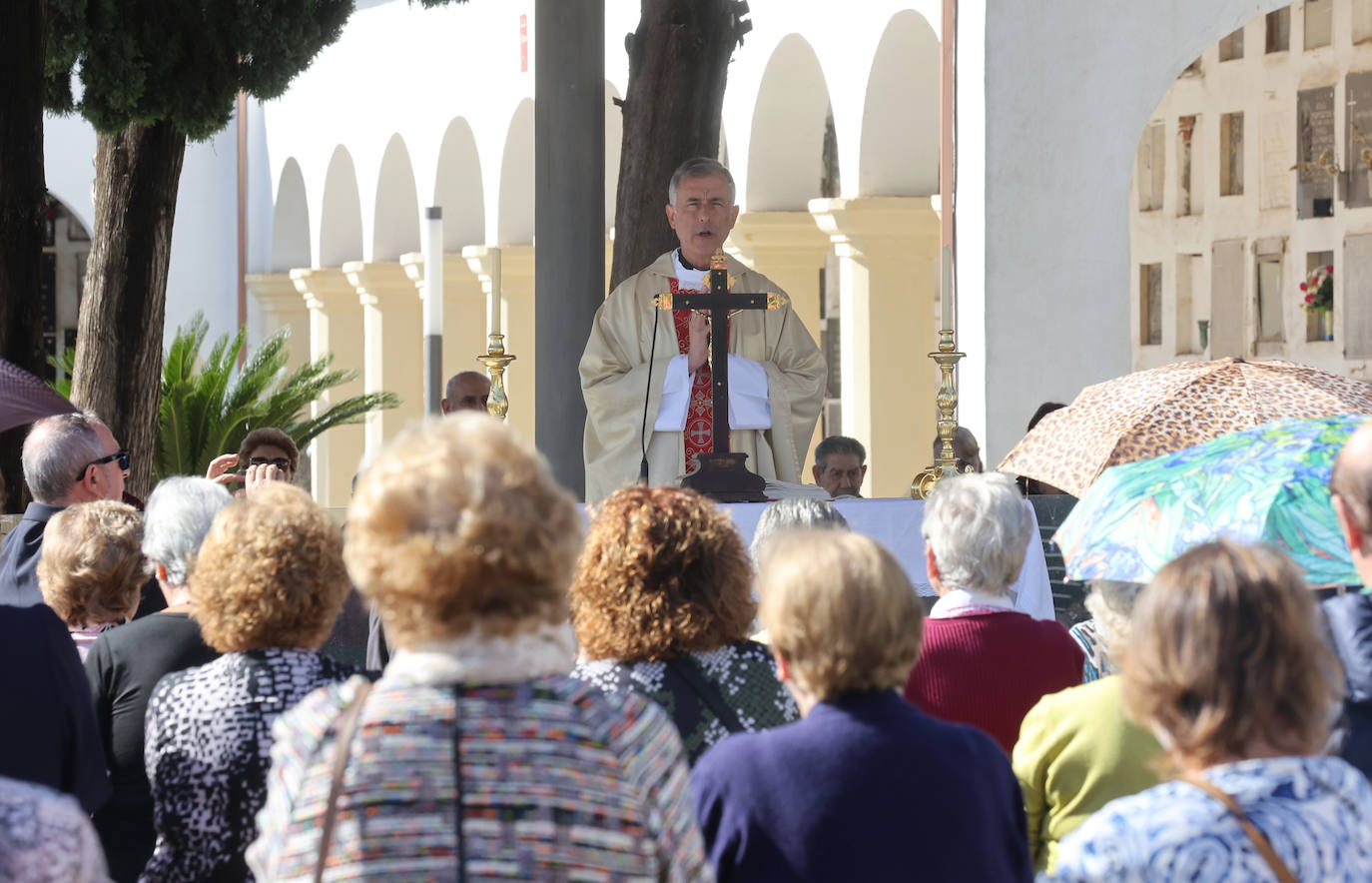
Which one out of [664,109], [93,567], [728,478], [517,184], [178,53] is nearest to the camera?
[93,567]

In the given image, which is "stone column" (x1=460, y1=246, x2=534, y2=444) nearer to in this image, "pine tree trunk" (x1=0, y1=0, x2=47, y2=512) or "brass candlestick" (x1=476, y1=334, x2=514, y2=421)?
"pine tree trunk" (x1=0, y1=0, x2=47, y2=512)

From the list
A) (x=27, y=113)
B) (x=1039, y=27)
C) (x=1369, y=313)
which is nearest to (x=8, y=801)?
(x=27, y=113)

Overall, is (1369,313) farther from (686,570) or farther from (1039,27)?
(686,570)

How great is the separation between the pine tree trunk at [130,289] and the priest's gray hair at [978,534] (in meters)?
7.51

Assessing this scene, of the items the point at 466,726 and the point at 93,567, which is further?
the point at 93,567

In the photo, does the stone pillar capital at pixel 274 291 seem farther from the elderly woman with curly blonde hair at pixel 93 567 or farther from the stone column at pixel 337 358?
the elderly woman with curly blonde hair at pixel 93 567

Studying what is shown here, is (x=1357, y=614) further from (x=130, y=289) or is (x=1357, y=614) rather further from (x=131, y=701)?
(x=130, y=289)

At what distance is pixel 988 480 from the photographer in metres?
3.91

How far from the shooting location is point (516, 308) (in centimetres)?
1577

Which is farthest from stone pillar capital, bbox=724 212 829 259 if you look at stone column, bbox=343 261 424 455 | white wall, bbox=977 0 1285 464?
stone column, bbox=343 261 424 455

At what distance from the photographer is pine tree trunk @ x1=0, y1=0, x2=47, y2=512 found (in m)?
8.10

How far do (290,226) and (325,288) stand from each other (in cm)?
131

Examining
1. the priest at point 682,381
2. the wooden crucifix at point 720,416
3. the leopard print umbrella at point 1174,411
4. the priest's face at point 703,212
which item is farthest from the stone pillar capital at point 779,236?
the leopard print umbrella at point 1174,411

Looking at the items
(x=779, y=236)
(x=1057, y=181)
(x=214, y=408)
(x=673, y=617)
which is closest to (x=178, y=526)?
(x=673, y=617)
